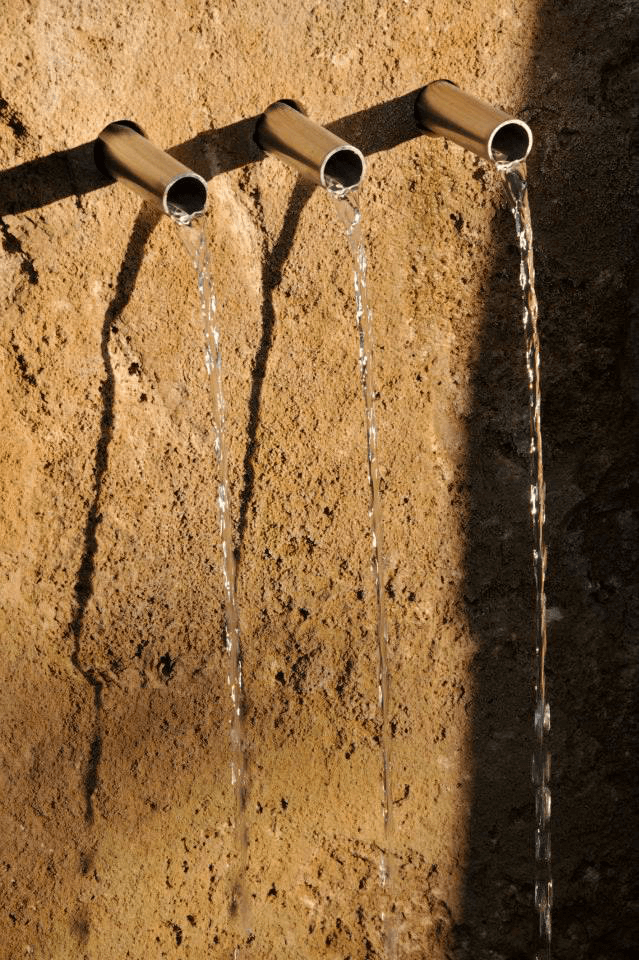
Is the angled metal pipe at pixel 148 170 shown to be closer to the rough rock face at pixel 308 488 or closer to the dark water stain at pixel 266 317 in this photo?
the rough rock face at pixel 308 488

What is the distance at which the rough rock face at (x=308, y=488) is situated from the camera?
1794 mm

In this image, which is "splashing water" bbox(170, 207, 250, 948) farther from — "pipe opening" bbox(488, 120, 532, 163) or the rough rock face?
"pipe opening" bbox(488, 120, 532, 163)

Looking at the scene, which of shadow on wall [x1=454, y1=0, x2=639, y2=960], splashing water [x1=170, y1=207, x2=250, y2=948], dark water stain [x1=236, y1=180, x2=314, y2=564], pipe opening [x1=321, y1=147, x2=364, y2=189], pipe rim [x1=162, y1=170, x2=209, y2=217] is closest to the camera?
pipe rim [x1=162, y1=170, x2=209, y2=217]

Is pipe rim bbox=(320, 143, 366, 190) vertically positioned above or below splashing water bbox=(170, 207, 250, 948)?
above

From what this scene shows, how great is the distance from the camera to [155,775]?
1.98 m

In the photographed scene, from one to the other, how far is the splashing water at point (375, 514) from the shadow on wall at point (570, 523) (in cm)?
17

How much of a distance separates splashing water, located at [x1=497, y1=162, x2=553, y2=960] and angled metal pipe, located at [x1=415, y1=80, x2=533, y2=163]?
0.18ft

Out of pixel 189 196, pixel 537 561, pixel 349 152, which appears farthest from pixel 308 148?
pixel 537 561

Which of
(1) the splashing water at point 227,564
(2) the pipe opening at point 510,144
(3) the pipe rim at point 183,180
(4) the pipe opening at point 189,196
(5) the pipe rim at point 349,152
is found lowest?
(1) the splashing water at point 227,564

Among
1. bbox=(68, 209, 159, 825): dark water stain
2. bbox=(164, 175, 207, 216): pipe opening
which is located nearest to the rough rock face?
bbox=(68, 209, 159, 825): dark water stain

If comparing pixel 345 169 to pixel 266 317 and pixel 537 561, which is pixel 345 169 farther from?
pixel 537 561

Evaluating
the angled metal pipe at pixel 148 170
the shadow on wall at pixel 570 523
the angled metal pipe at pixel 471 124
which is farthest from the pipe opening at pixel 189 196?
the shadow on wall at pixel 570 523

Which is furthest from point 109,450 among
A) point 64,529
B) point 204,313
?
point 204,313

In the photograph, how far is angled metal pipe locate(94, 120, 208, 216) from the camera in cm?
157
